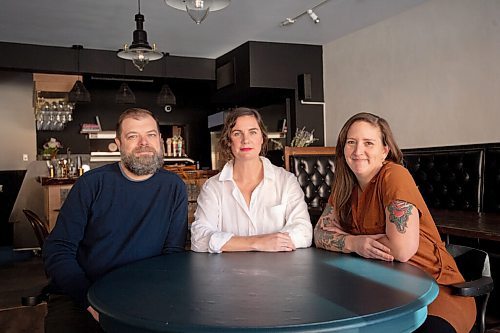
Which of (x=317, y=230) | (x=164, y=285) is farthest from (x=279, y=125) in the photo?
(x=164, y=285)

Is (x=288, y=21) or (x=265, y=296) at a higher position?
(x=288, y=21)

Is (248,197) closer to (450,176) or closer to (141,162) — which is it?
(141,162)

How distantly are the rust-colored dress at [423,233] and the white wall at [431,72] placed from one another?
9.66 feet

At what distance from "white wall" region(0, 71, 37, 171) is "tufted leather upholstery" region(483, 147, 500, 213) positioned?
8207mm

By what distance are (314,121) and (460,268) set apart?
16.9 feet

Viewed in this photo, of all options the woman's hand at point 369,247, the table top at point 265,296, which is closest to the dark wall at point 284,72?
the woman's hand at point 369,247

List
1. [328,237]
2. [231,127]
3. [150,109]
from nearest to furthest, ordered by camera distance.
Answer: [328,237]
[231,127]
[150,109]

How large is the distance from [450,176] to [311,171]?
1.41 metres

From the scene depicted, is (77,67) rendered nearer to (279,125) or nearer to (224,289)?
(279,125)

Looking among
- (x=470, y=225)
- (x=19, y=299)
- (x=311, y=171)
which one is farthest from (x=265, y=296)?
(x=19, y=299)

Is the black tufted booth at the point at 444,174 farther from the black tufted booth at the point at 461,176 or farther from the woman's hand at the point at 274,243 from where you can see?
the woman's hand at the point at 274,243

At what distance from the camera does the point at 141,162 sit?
207cm

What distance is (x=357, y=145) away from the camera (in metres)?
1.98

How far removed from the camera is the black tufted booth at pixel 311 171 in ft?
16.6
